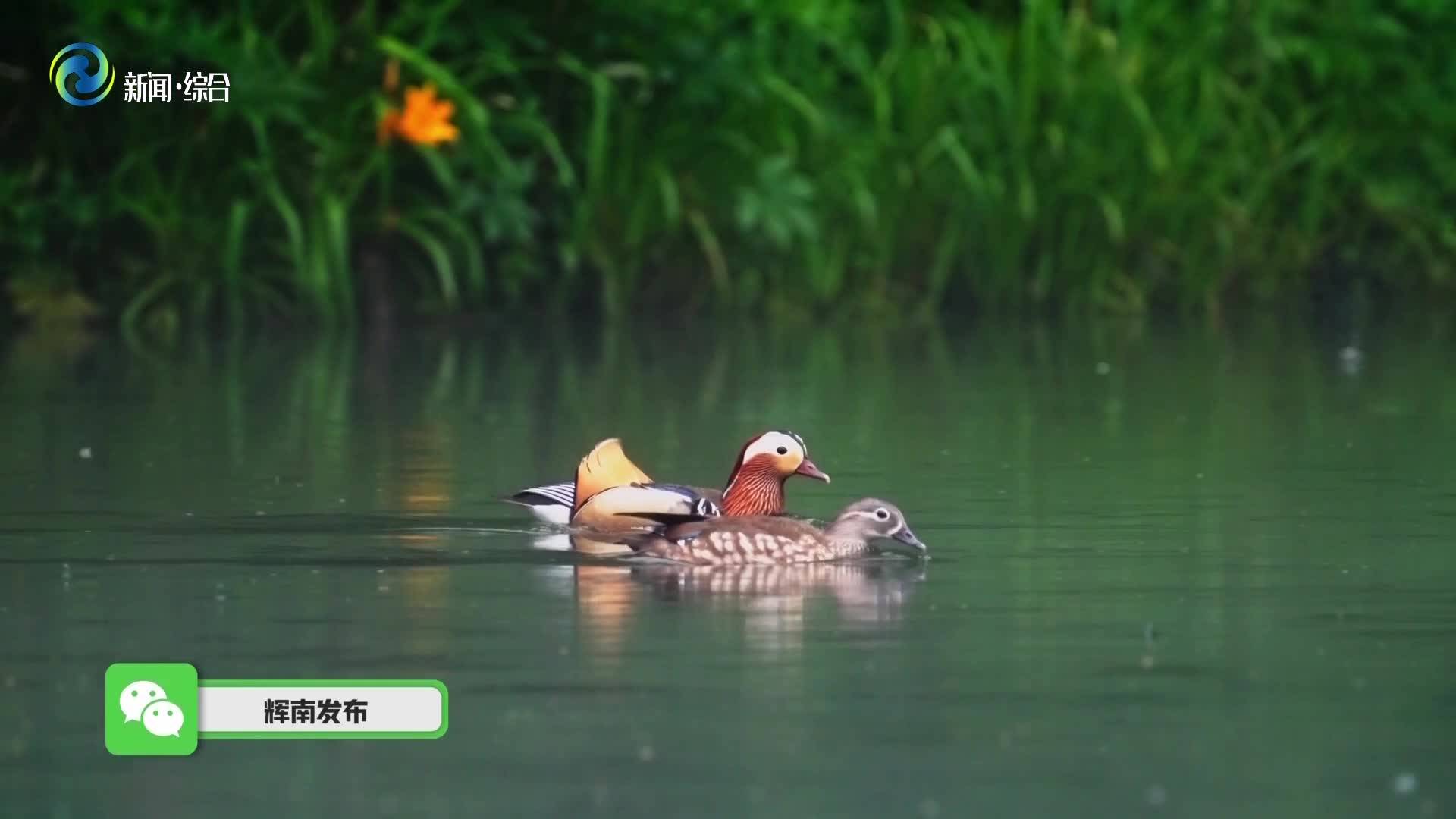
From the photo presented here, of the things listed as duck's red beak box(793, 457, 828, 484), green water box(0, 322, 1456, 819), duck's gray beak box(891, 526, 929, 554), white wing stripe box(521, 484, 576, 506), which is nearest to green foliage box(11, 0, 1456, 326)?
green water box(0, 322, 1456, 819)

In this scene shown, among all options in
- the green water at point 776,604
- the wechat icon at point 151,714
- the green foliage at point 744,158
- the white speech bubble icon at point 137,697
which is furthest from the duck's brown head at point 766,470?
the green foliage at point 744,158

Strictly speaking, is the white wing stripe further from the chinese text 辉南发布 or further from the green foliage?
the green foliage

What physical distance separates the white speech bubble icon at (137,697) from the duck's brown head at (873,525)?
9.13ft

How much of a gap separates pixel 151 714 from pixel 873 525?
9.77 feet

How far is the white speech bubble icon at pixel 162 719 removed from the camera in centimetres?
582

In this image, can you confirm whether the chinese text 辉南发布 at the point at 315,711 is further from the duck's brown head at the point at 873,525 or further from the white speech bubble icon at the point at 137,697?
the duck's brown head at the point at 873,525

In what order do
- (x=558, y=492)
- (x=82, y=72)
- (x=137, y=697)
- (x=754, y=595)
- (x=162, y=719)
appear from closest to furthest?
1. (x=162, y=719)
2. (x=137, y=697)
3. (x=754, y=595)
4. (x=558, y=492)
5. (x=82, y=72)

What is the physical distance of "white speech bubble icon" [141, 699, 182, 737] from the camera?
5.82 meters

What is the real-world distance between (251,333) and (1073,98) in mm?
5124

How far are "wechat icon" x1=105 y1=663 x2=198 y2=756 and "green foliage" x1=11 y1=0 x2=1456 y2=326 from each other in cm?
1125

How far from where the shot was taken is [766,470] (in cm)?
914

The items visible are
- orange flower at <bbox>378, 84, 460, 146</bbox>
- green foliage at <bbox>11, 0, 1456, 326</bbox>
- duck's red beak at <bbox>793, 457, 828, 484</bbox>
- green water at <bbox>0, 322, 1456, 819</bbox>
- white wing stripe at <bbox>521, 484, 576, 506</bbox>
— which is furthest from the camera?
green foliage at <bbox>11, 0, 1456, 326</bbox>

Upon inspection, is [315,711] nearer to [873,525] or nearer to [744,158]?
[873,525]

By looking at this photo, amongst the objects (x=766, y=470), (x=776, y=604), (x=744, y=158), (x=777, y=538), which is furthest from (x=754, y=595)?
(x=744, y=158)
